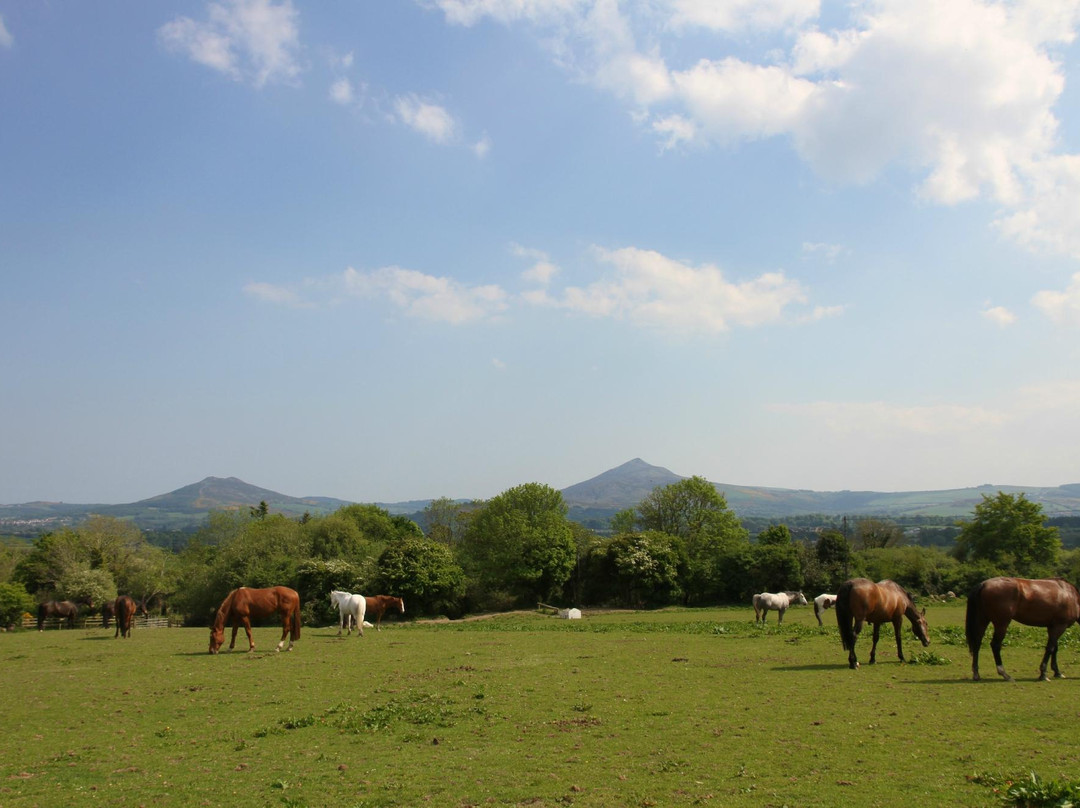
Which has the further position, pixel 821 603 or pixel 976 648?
pixel 821 603

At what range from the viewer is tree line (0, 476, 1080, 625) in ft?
179

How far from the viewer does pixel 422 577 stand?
53031 mm

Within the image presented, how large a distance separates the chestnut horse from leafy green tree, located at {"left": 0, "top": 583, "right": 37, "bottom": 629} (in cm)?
3105

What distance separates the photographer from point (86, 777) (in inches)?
389

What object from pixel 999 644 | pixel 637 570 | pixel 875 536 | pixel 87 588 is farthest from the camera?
pixel 875 536

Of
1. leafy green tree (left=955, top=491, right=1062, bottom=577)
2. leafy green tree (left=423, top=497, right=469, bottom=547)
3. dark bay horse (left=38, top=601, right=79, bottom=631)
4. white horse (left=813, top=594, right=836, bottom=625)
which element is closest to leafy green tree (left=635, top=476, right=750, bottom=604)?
leafy green tree (left=955, top=491, right=1062, bottom=577)

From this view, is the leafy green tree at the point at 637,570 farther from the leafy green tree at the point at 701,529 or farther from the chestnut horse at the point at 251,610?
the chestnut horse at the point at 251,610

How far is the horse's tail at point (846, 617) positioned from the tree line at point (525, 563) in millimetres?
39200

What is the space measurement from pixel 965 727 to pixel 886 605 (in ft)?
28.1

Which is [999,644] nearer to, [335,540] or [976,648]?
[976,648]

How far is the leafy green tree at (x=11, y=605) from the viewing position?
45.4m

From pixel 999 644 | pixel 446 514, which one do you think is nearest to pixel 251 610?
pixel 999 644

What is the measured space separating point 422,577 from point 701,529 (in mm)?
35363

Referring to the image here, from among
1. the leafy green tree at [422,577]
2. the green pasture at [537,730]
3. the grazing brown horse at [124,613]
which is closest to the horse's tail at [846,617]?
the green pasture at [537,730]
